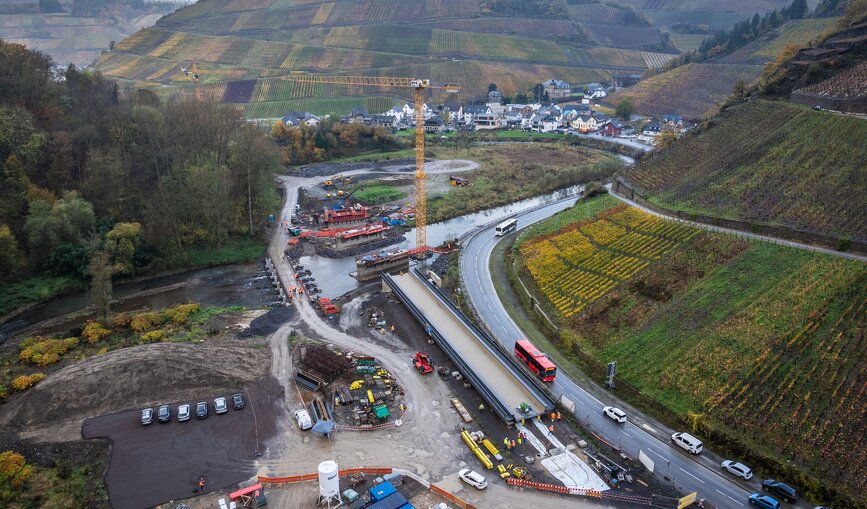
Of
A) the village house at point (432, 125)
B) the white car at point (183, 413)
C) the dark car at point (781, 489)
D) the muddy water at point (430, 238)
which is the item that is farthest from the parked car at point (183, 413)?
the village house at point (432, 125)

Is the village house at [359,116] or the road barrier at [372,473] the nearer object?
the road barrier at [372,473]

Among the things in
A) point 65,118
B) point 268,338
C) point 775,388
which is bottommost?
point 268,338

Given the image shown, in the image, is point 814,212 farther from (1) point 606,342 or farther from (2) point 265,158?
(2) point 265,158

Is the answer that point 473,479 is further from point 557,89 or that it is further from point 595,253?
point 557,89

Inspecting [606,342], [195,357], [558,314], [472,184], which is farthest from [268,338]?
[472,184]

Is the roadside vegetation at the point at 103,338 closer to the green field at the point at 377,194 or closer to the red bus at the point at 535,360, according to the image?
the red bus at the point at 535,360

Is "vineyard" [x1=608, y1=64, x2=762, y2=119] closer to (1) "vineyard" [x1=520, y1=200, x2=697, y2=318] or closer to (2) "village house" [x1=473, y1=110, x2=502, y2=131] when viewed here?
(2) "village house" [x1=473, y1=110, x2=502, y2=131]
